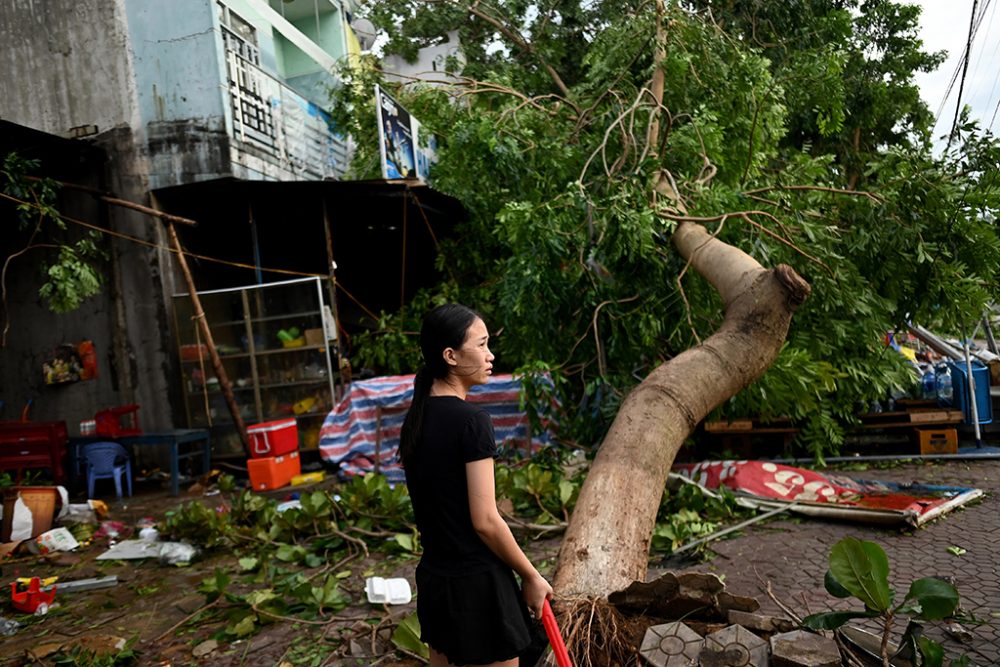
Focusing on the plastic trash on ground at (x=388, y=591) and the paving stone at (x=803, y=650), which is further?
the plastic trash on ground at (x=388, y=591)

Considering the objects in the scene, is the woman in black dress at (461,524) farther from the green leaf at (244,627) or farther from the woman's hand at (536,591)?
the green leaf at (244,627)

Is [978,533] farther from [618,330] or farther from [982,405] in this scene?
[982,405]

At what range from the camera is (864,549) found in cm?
212

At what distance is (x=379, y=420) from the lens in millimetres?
7871

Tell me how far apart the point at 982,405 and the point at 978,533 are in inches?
124

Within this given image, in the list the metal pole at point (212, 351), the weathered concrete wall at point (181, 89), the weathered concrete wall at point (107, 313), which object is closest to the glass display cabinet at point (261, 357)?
the metal pole at point (212, 351)

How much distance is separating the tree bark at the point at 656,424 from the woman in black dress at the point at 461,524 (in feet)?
3.09

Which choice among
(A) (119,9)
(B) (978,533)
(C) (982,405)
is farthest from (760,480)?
(A) (119,9)

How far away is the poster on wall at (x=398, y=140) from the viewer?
8656 millimetres

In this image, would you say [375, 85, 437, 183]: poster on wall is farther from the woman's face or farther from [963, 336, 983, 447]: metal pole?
the woman's face

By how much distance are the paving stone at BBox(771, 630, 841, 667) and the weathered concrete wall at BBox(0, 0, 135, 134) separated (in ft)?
31.0

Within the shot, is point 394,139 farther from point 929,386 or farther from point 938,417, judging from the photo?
point 938,417

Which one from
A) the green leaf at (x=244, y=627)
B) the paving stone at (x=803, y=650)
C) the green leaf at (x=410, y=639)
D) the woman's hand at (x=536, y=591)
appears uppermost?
the woman's hand at (x=536, y=591)

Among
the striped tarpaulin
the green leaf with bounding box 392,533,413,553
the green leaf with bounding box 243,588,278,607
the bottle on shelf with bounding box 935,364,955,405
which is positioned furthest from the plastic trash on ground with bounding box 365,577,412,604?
the bottle on shelf with bounding box 935,364,955,405
